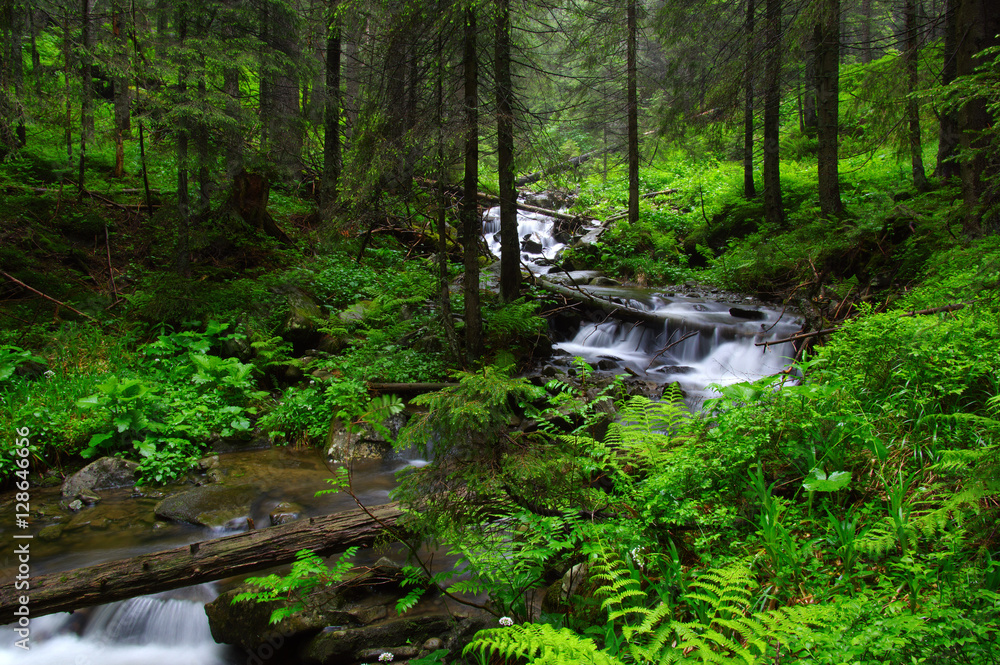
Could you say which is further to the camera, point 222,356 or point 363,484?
point 222,356

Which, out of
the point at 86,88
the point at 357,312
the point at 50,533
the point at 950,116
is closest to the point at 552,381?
the point at 50,533

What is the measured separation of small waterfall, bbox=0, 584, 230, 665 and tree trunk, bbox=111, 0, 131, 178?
7577 mm

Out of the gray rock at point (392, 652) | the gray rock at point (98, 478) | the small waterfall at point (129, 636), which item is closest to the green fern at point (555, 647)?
the gray rock at point (392, 652)

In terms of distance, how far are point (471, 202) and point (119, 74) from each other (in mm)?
5700

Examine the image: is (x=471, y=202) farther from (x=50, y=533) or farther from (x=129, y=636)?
(x=50, y=533)

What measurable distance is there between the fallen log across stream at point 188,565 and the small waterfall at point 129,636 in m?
0.42

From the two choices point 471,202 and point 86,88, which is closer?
point 471,202

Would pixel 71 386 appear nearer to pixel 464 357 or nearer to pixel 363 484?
pixel 363 484

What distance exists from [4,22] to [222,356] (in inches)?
231

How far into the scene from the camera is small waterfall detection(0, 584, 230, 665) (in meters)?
4.02

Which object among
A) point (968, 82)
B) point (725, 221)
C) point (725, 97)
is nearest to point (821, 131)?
point (725, 97)

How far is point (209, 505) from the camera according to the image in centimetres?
593

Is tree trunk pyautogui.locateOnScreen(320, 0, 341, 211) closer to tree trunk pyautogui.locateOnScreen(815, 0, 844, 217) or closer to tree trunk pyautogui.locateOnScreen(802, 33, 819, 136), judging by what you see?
tree trunk pyautogui.locateOnScreen(802, 33, 819, 136)

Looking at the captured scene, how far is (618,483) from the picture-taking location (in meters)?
3.63
